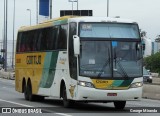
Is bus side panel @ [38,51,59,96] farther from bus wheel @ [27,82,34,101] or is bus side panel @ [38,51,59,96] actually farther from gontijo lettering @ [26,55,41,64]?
bus wheel @ [27,82,34,101]

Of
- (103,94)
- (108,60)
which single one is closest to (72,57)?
(108,60)

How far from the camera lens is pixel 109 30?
19.5 metres

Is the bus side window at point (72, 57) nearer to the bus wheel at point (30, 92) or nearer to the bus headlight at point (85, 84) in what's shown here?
the bus headlight at point (85, 84)

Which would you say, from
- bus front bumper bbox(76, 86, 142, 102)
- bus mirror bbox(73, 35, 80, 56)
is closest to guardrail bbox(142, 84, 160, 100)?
bus front bumper bbox(76, 86, 142, 102)

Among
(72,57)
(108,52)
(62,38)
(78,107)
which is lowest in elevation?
(78,107)

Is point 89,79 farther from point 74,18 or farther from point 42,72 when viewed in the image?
point 42,72

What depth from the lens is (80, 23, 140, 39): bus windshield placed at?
19219 millimetres

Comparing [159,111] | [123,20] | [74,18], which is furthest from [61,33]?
[159,111]

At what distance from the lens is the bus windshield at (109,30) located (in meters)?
19.2

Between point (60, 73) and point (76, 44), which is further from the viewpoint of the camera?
point (60, 73)

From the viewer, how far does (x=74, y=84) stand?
19.0 m

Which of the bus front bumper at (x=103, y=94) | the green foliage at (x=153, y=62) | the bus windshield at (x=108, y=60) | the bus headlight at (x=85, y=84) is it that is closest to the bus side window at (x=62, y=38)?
the bus windshield at (x=108, y=60)

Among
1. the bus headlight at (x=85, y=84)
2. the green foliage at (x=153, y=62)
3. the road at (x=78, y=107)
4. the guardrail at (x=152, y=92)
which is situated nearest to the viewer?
the road at (x=78, y=107)

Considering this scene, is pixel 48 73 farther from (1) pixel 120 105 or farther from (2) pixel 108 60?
(2) pixel 108 60
